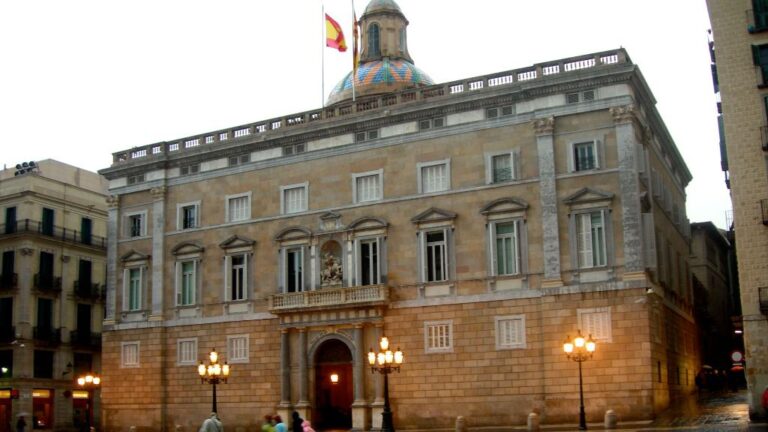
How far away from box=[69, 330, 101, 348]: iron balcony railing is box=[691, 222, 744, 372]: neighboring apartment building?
40.1 m

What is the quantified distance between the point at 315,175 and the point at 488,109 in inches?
372

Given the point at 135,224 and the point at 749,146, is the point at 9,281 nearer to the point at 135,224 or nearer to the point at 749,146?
the point at 135,224

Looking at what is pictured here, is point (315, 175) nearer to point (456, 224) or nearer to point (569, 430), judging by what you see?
point (456, 224)

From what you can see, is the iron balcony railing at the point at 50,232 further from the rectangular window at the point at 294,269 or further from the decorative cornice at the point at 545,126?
the decorative cornice at the point at 545,126

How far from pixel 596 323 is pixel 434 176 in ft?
33.5

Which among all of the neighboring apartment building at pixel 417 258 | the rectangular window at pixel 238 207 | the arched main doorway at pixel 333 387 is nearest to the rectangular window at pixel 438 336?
the neighboring apartment building at pixel 417 258

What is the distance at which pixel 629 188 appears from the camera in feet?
128

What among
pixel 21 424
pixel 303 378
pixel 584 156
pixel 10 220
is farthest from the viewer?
pixel 10 220

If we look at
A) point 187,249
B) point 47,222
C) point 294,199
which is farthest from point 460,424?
point 47,222

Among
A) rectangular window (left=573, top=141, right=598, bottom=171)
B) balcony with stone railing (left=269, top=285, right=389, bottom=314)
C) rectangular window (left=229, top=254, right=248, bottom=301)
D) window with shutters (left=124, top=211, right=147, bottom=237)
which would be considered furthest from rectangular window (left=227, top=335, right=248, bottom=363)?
rectangular window (left=573, top=141, right=598, bottom=171)

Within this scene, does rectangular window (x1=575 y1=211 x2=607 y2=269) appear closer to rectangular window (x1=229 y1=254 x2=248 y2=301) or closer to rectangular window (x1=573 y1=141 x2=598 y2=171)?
rectangular window (x1=573 y1=141 x2=598 y2=171)

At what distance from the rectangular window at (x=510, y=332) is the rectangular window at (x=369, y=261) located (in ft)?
21.4

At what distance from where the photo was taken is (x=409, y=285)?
1702 inches

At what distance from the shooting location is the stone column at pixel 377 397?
42219 millimetres
